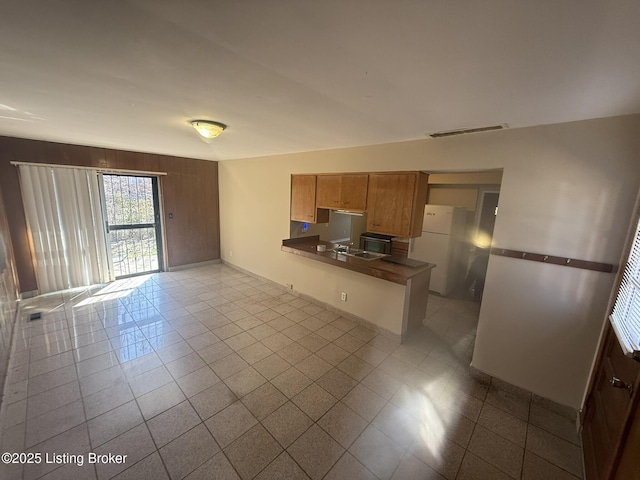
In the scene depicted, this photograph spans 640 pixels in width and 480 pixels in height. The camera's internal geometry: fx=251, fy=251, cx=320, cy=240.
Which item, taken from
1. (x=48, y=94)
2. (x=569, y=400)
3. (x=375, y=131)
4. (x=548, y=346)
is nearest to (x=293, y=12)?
(x=375, y=131)

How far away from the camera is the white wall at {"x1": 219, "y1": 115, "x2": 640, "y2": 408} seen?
1.83 m

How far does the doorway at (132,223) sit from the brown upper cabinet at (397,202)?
4433 mm

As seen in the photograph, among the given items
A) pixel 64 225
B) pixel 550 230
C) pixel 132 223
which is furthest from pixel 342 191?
pixel 64 225

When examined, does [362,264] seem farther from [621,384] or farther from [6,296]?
[6,296]

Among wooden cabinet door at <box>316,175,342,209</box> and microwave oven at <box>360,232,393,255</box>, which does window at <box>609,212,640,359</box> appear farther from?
microwave oven at <box>360,232,393,255</box>

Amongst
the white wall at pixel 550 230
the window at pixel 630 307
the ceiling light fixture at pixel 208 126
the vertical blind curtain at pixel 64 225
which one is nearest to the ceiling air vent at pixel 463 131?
the white wall at pixel 550 230

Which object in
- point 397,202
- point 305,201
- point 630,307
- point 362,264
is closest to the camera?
point 630,307

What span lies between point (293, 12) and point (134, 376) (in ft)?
10.0

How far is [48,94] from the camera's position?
187 centimetres

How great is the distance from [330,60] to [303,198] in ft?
9.15

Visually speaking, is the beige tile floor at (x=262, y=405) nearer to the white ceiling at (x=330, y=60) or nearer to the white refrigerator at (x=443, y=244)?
the white refrigerator at (x=443, y=244)

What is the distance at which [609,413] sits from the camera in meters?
1.55

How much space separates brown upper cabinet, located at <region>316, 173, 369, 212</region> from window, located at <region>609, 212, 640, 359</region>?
7.54ft

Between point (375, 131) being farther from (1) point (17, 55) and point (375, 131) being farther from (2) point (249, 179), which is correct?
(2) point (249, 179)
